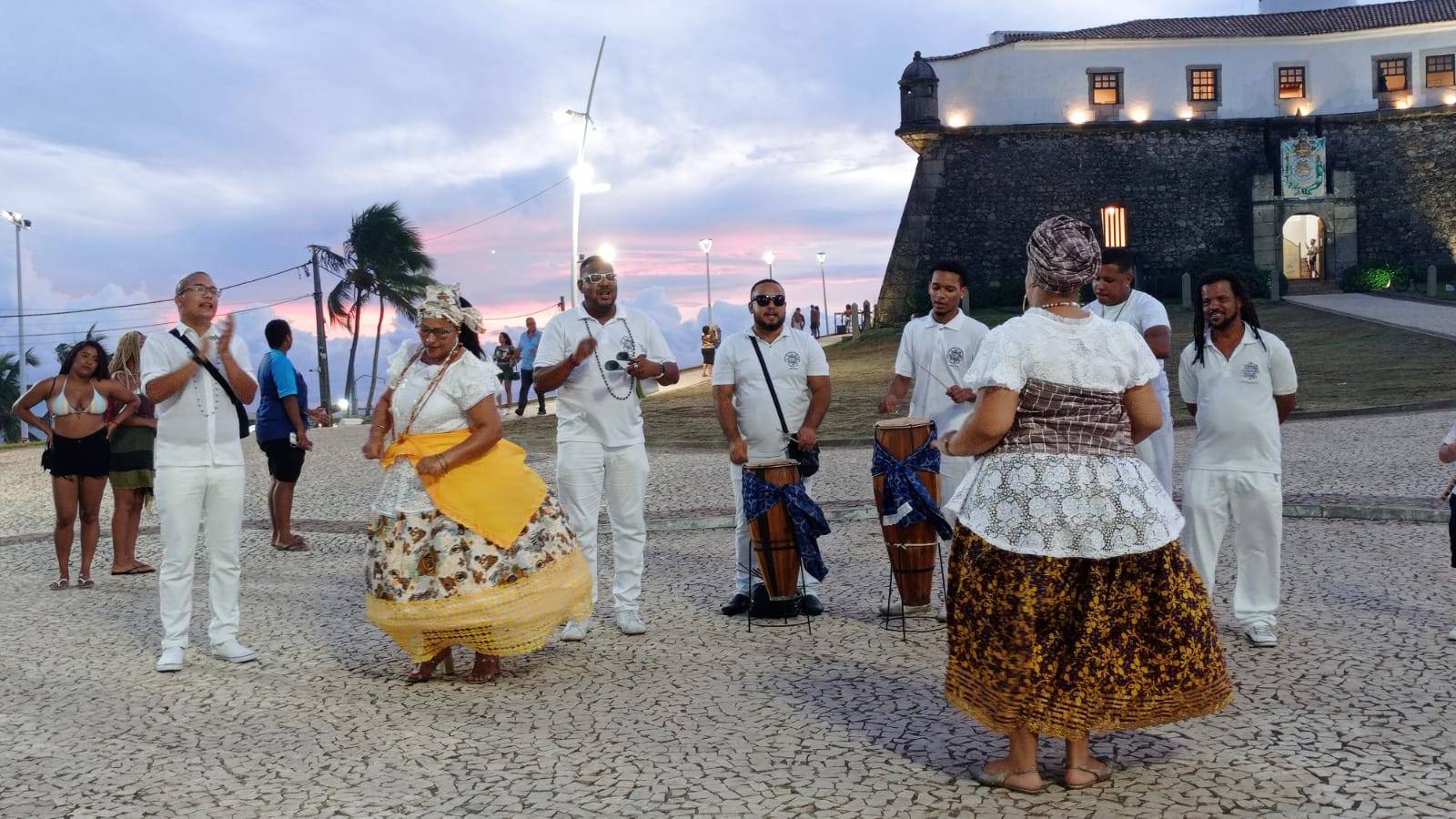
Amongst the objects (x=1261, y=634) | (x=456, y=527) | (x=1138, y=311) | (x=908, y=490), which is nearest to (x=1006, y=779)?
(x=1261, y=634)

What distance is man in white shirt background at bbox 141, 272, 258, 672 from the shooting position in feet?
20.6

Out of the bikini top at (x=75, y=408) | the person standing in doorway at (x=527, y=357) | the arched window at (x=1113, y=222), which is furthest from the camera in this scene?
the arched window at (x=1113, y=222)

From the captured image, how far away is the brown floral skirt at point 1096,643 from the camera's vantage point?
13.2 feet

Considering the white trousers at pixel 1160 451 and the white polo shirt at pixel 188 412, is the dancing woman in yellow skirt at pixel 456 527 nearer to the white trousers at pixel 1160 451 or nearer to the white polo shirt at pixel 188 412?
the white polo shirt at pixel 188 412

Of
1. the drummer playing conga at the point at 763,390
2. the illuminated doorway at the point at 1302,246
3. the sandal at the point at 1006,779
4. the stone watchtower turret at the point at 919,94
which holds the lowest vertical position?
the sandal at the point at 1006,779

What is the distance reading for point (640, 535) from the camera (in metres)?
6.99

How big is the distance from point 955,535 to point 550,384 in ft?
10.1

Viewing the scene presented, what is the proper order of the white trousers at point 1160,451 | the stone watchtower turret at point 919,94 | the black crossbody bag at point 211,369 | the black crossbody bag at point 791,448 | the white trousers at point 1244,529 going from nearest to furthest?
the white trousers at point 1244,529, the black crossbody bag at point 211,369, the white trousers at point 1160,451, the black crossbody bag at point 791,448, the stone watchtower turret at point 919,94

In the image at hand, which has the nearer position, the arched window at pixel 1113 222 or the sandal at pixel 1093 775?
the sandal at pixel 1093 775

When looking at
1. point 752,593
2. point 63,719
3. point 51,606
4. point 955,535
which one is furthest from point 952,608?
point 51,606

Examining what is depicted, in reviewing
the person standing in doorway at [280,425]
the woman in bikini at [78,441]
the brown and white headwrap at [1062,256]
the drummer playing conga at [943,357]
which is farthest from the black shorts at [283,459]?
the brown and white headwrap at [1062,256]

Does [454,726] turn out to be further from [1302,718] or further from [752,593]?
[1302,718]

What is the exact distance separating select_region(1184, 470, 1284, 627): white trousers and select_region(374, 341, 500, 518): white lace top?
3.47 metres

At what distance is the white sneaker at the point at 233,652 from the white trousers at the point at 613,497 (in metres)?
1.76
